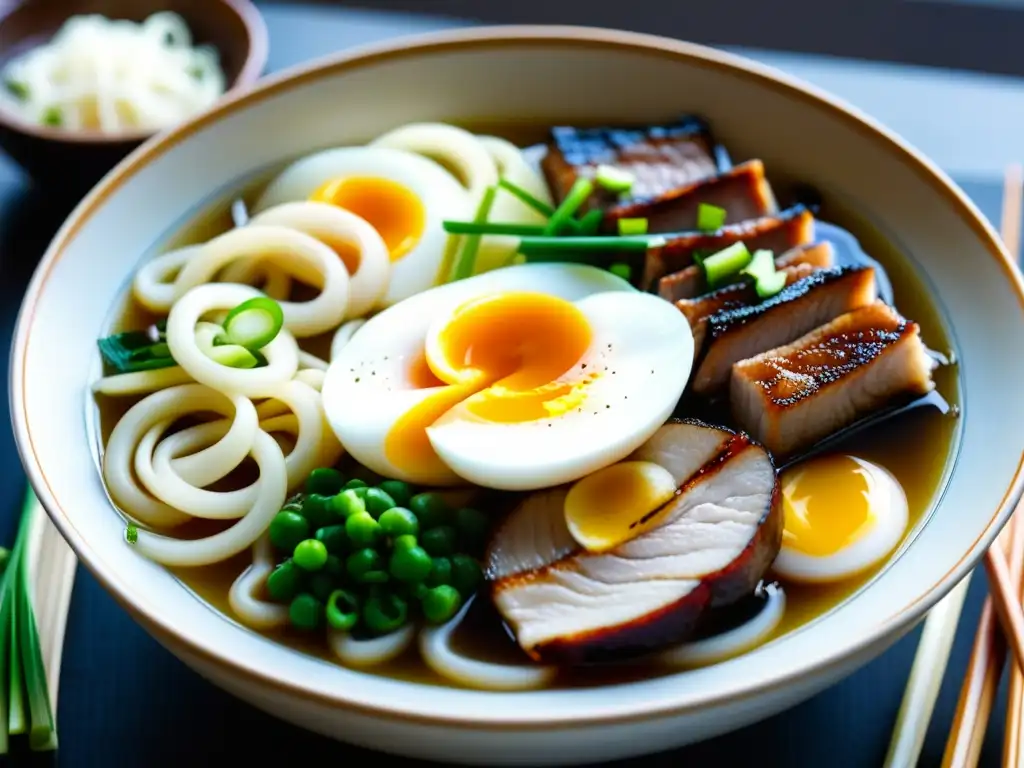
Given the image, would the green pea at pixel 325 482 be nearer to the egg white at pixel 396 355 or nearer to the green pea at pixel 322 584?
the egg white at pixel 396 355

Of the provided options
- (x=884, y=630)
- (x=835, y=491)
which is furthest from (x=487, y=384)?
(x=884, y=630)

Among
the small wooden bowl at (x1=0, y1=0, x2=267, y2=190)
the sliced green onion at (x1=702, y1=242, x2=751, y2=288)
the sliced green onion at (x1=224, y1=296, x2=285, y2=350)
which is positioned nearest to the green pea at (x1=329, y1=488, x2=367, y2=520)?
the sliced green onion at (x1=224, y1=296, x2=285, y2=350)

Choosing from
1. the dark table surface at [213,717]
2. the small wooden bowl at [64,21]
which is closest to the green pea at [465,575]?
the dark table surface at [213,717]

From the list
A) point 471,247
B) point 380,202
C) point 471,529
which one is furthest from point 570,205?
point 471,529

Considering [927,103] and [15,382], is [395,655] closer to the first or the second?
[15,382]

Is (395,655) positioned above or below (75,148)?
below

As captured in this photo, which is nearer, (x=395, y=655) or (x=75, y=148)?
(x=395, y=655)

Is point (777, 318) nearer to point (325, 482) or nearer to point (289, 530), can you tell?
point (325, 482)
